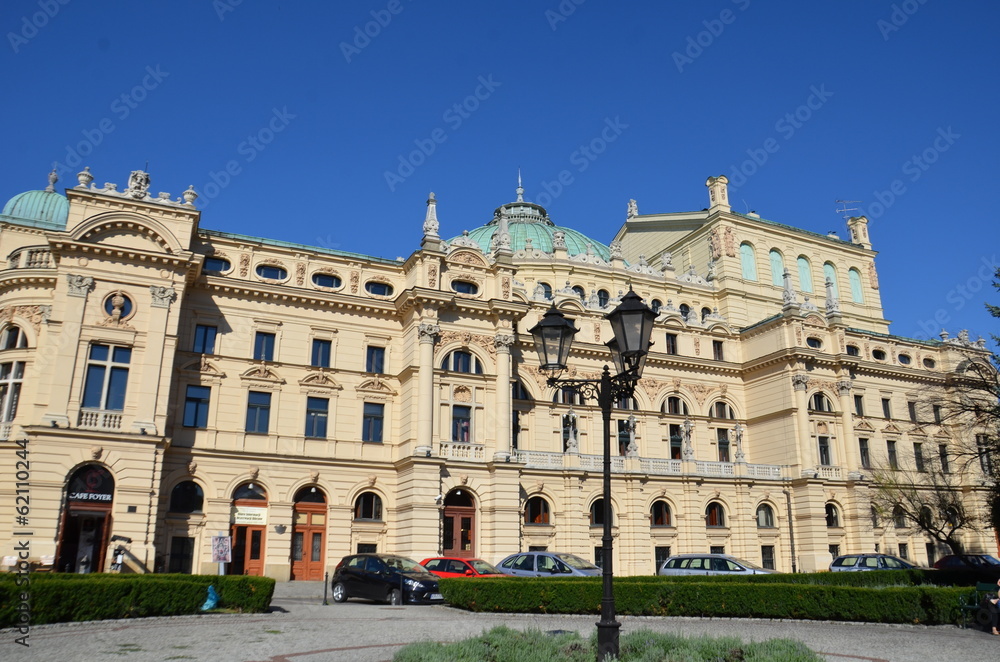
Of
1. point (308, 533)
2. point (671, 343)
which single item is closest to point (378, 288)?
point (308, 533)

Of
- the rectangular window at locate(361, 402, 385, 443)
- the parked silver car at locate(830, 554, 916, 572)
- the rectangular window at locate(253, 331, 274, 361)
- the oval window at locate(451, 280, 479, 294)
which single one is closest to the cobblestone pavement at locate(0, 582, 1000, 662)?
the rectangular window at locate(361, 402, 385, 443)

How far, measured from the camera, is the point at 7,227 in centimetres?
4275

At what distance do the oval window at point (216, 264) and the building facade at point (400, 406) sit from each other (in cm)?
10

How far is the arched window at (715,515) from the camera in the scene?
47812 mm

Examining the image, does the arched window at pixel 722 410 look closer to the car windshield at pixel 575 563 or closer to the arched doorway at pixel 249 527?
the car windshield at pixel 575 563

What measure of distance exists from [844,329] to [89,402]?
47.1 m

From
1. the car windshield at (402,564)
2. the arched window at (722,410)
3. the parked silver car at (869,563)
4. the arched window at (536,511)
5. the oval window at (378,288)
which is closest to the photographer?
the car windshield at (402,564)

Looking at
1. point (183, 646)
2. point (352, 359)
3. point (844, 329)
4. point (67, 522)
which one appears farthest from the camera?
point (844, 329)

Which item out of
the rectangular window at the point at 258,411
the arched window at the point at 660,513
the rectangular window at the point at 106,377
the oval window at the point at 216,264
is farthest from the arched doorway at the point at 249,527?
the arched window at the point at 660,513

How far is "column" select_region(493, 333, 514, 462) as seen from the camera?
40.8 m

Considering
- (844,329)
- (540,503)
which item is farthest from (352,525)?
(844,329)

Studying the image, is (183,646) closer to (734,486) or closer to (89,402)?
(89,402)

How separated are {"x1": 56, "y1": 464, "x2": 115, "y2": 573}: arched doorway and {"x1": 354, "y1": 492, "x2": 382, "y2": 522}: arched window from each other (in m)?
11.6

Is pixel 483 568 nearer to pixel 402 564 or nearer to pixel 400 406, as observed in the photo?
pixel 402 564
